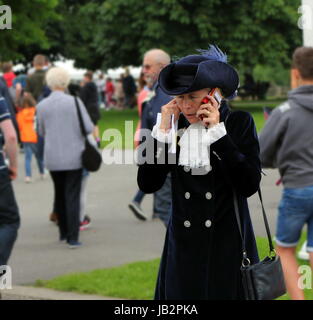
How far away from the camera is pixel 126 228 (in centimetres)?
1004

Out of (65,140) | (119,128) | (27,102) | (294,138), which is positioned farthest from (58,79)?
(119,128)

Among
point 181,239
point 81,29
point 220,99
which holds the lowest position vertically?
point 81,29

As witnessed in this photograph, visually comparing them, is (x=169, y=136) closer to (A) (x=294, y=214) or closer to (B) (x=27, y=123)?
(A) (x=294, y=214)

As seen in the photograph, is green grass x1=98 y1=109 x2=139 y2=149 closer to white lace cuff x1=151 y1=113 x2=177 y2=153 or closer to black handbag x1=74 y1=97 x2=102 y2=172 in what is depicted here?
black handbag x1=74 y1=97 x2=102 y2=172

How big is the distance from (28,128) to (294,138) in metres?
9.57

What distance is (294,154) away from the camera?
577 cm

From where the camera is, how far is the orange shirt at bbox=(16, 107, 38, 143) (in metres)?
14.6

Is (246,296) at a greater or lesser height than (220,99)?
lesser

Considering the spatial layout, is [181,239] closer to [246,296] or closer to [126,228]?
[246,296]

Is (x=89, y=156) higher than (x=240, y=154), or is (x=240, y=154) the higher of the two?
(x=240, y=154)

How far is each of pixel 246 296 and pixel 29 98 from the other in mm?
11357

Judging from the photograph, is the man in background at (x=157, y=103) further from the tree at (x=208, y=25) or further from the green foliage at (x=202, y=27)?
the tree at (x=208, y=25)

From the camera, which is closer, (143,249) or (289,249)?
(289,249)
